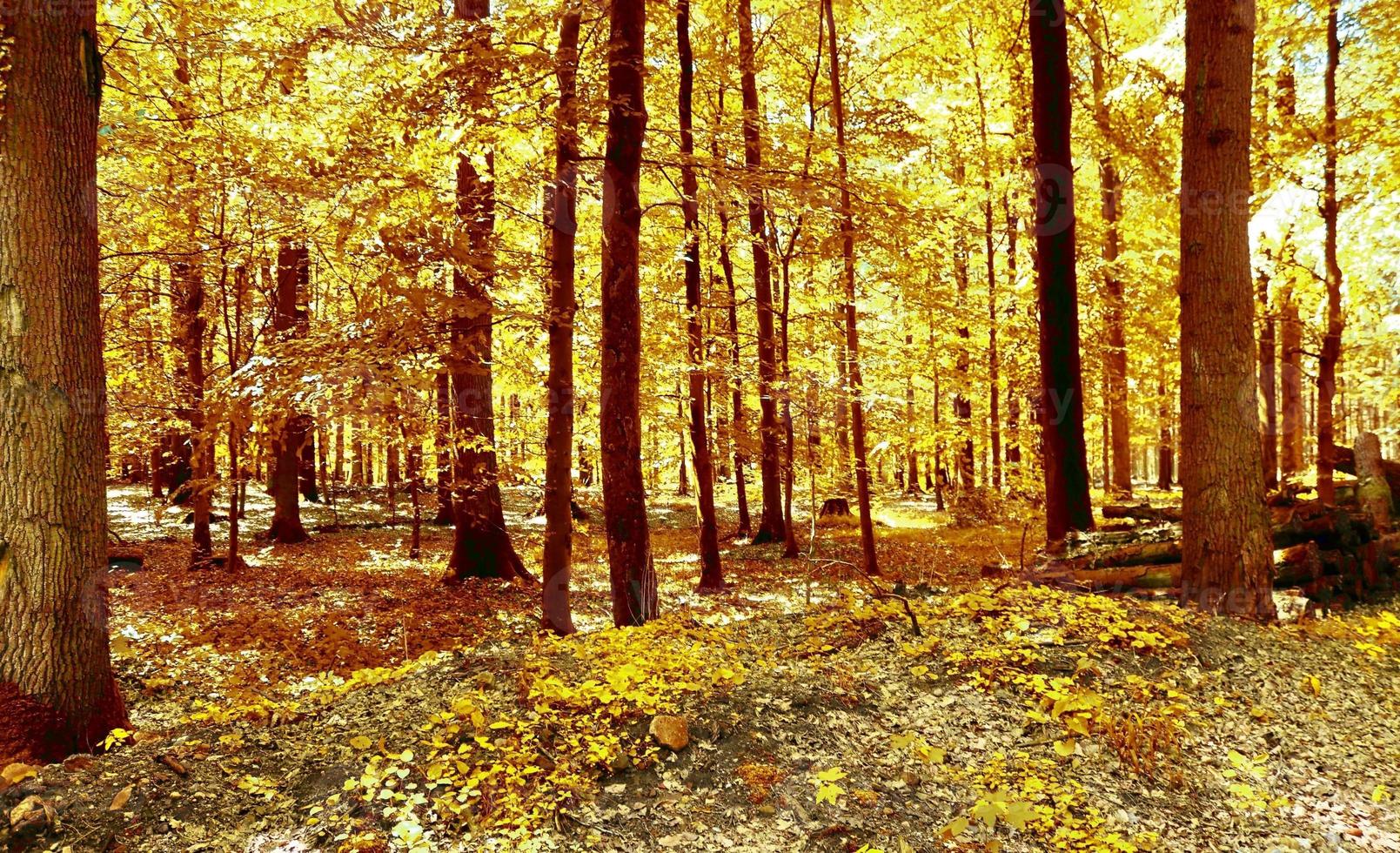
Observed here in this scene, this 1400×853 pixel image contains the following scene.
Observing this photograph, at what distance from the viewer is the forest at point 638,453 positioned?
3.96 m

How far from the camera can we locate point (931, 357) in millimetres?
16094

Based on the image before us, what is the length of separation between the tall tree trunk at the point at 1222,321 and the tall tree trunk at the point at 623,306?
16.2 feet

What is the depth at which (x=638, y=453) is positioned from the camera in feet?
22.1

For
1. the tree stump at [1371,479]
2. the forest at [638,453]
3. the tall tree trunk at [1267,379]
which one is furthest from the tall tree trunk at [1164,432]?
the tree stump at [1371,479]

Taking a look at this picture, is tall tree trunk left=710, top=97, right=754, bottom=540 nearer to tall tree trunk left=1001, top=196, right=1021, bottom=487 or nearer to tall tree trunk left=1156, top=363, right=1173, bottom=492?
tall tree trunk left=1001, top=196, right=1021, bottom=487

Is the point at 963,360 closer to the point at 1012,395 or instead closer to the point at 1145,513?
the point at 1012,395

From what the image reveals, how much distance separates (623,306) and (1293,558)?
743 centimetres

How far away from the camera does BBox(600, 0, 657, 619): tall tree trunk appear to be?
6555 mm

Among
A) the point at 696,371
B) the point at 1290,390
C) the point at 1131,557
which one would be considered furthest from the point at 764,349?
the point at 1290,390

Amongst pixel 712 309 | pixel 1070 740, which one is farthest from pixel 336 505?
pixel 1070 740

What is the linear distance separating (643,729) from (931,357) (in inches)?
532

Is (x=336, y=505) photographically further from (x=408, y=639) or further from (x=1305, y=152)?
(x=1305, y=152)

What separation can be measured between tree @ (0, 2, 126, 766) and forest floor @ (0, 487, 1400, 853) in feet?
1.67

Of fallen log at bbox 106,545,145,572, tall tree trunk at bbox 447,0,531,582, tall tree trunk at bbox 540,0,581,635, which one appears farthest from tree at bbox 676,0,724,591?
fallen log at bbox 106,545,145,572
